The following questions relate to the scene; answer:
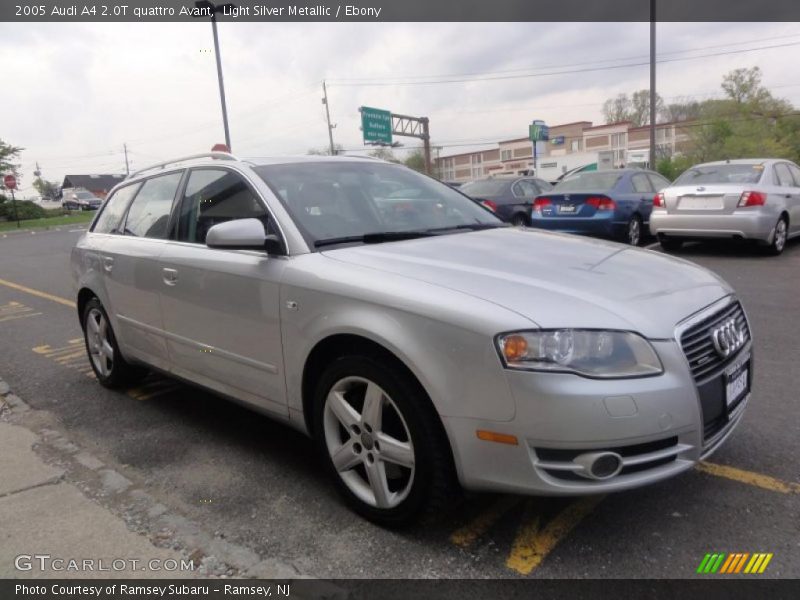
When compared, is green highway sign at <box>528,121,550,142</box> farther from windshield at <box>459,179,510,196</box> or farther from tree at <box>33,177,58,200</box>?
tree at <box>33,177,58,200</box>

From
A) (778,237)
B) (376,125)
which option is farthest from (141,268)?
(376,125)

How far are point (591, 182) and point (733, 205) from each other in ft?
7.85

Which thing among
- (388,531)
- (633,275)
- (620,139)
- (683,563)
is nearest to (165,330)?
(388,531)

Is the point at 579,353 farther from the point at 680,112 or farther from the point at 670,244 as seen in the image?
the point at 680,112

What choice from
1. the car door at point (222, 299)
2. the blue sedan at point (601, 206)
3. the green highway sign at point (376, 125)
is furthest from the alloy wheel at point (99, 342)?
the green highway sign at point (376, 125)

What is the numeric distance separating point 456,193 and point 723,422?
2.20 m

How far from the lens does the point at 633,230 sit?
1037 cm

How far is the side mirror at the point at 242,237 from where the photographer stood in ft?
9.70

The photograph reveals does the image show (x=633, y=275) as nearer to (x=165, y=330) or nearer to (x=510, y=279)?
(x=510, y=279)

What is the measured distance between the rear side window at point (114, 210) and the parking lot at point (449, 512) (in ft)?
4.10

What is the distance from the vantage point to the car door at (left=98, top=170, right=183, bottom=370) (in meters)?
3.94

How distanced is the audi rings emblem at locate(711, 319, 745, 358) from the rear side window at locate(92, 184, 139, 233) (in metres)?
3.88

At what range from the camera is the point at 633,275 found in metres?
2.70

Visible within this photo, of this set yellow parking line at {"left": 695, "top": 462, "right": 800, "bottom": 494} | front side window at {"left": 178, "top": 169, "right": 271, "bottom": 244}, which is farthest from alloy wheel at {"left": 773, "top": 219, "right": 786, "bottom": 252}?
front side window at {"left": 178, "top": 169, "right": 271, "bottom": 244}
